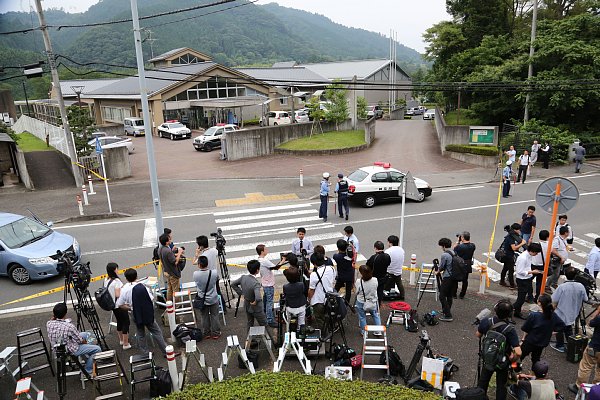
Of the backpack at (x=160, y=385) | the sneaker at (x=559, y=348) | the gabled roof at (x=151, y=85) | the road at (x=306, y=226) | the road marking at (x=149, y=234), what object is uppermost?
the gabled roof at (x=151, y=85)

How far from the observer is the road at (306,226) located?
13062 millimetres

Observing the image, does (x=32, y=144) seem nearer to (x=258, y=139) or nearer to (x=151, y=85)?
(x=151, y=85)

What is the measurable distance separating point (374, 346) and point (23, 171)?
21.3 m

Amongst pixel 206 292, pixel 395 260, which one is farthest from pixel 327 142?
pixel 206 292

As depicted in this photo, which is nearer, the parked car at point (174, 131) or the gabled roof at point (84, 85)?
the parked car at point (174, 131)

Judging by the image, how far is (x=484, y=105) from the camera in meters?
30.5

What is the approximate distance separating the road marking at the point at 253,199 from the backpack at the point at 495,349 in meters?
13.6

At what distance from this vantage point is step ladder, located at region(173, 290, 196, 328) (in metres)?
8.99

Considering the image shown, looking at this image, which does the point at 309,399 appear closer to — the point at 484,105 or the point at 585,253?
the point at 585,253

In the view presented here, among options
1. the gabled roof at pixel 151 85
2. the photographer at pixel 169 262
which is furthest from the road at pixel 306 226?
the gabled roof at pixel 151 85

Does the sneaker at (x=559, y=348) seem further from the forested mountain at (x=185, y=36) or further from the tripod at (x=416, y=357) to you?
the forested mountain at (x=185, y=36)

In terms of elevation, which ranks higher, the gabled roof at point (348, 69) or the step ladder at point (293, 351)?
the gabled roof at point (348, 69)

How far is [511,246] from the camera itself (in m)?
10.1

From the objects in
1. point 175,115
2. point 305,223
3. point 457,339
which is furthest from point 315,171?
point 175,115
